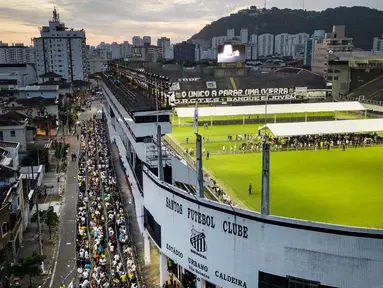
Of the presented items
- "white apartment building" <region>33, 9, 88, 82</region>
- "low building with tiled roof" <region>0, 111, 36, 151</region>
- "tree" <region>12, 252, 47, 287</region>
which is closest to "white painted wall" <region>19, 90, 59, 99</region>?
"low building with tiled roof" <region>0, 111, 36, 151</region>

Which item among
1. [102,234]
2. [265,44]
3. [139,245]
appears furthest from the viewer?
[265,44]

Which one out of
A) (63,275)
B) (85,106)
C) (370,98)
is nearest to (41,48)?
(85,106)

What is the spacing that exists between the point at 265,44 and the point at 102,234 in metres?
182

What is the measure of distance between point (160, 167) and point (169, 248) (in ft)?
8.13

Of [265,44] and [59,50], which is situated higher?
[265,44]

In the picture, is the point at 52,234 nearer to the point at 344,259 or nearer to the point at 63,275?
the point at 63,275

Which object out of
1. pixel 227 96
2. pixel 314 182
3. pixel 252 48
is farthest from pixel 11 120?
pixel 252 48

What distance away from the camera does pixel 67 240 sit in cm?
1848

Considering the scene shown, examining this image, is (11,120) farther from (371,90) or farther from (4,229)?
(371,90)

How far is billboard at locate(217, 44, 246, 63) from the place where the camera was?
194 ft

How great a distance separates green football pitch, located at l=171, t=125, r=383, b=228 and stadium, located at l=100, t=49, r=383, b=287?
0.14 ft

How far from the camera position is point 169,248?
1251cm

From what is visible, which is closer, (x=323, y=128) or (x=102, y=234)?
(x=102, y=234)

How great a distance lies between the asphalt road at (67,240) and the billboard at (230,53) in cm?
3397
